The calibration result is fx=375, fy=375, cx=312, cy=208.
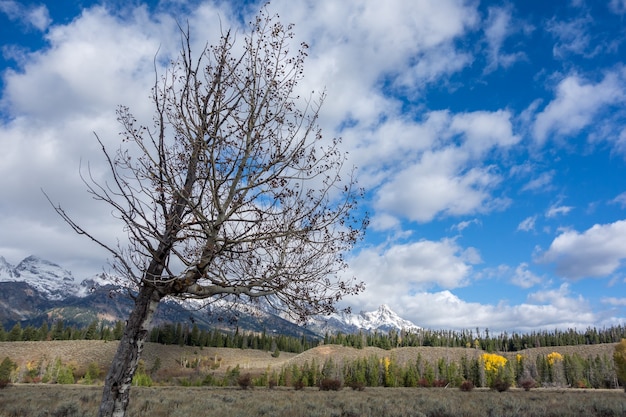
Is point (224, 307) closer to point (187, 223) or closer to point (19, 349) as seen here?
point (187, 223)

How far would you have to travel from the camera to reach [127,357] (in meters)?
5.71

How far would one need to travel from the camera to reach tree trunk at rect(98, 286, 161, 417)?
18.2ft

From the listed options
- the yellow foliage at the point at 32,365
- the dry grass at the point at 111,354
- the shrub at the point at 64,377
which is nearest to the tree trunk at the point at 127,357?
the shrub at the point at 64,377

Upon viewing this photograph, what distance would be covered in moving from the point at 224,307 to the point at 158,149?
319 centimetres

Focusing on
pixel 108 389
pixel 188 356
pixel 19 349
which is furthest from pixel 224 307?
pixel 188 356

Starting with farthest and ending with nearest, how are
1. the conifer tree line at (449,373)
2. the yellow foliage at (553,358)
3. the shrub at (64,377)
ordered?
the yellow foliage at (553,358)
the conifer tree line at (449,373)
the shrub at (64,377)

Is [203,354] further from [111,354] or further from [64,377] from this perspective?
[64,377]

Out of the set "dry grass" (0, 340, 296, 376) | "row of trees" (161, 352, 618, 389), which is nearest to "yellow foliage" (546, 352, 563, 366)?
"row of trees" (161, 352, 618, 389)

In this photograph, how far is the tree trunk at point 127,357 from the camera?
5.54 m

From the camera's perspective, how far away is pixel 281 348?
535 feet

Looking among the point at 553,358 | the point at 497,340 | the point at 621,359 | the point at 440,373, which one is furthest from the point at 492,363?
the point at 497,340

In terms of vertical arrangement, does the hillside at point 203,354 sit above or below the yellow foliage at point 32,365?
above

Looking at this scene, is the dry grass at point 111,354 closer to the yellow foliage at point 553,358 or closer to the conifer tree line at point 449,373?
the conifer tree line at point 449,373

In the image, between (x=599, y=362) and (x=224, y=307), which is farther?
(x=599, y=362)
